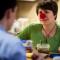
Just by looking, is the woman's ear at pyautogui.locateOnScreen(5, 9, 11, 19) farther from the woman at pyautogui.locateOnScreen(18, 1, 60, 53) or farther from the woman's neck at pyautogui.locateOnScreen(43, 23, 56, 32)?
the woman's neck at pyautogui.locateOnScreen(43, 23, 56, 32)

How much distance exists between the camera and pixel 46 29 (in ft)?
6.22

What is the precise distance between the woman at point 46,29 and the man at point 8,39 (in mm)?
901

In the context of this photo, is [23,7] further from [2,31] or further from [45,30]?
[2,31]

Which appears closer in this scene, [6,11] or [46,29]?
Result: [6,11]

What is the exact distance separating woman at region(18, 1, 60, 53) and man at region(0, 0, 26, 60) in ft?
2.95

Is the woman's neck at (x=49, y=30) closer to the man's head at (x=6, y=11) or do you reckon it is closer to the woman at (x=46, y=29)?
the woman at (x=46, y=29)

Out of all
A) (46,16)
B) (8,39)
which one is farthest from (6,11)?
(46,16)

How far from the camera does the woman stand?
1.81 metres

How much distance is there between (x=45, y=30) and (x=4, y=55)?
111 cm

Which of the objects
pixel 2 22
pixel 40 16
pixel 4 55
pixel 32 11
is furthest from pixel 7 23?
pixel 32 11

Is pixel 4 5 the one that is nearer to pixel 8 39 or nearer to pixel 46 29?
pixel 8 39

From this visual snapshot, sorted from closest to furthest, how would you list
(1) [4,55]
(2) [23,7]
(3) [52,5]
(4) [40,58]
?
(1) [4,55] → (4) [40,58] → (3) [52,5] → (2) [23,7]

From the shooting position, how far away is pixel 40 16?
1.82 metres

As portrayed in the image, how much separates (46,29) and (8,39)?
1094mm
